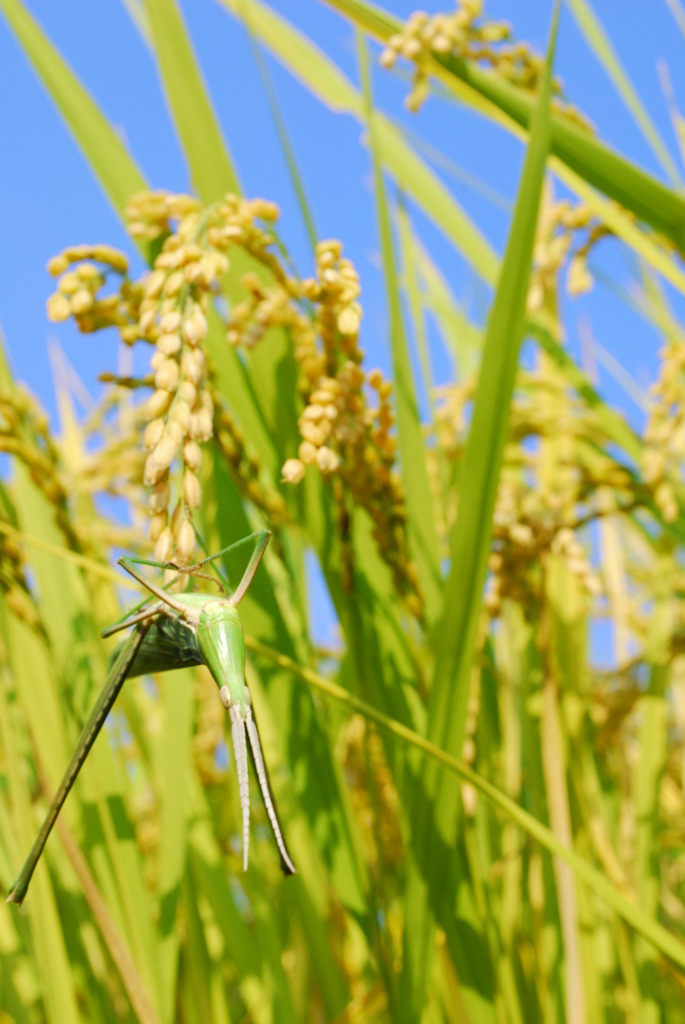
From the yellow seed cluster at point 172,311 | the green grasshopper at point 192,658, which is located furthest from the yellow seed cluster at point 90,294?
the green grasshopper at point 192,658

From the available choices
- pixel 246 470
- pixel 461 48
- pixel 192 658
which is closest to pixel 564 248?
pixel 461 48

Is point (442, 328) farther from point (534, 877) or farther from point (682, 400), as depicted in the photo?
point (534, 877)

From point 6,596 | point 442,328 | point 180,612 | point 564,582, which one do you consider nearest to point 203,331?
point 180,612

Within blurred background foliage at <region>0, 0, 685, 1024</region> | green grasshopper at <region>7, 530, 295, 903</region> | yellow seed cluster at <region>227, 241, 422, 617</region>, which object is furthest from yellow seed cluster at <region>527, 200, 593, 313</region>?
green grasshopper at <region>7, 530, 295, 903</region>

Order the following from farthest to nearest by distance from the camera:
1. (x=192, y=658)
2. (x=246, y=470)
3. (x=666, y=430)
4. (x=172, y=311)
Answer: (x=666, y=430) → (x=246, y=470) → (x=172, y=311) → (x=192, y=658)

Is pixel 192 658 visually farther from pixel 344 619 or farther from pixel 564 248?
pixel 564 248

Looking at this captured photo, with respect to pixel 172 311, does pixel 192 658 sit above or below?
below

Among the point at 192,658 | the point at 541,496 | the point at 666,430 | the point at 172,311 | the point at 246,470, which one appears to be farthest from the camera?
the point at 541,496

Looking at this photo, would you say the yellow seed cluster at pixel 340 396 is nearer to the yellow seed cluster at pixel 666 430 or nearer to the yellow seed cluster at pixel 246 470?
the yellow seed cluster at pixel 246 470
